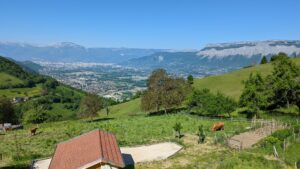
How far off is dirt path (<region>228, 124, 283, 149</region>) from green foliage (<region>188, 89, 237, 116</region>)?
1242 centimetres

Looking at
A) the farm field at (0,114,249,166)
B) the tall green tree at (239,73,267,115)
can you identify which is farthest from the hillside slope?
the farm field at (0,114,249,166)

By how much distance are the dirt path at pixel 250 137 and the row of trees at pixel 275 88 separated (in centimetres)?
843

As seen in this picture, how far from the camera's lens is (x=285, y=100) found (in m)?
64.4

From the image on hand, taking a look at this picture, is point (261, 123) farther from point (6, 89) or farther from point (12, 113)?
point (6, 89)

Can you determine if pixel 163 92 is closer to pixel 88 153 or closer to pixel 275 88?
pixel 275 88

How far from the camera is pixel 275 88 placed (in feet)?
200

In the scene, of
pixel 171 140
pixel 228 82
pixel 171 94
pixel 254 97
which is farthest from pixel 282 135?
pixel 228 82

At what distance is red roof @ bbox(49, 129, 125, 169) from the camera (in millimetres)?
24672

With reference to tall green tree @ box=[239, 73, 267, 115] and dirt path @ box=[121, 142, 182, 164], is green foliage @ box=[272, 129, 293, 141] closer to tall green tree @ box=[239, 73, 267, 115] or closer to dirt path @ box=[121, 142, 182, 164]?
dirt path @ box=[121, 142, 182, 164]

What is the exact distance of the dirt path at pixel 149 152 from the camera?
36.4 metres

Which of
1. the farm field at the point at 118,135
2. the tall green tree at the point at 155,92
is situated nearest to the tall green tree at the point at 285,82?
the farm field at the point at 118,135

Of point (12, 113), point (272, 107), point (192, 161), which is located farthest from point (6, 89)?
point (192, 161)

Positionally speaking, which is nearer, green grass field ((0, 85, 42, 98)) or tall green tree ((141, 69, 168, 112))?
tall green tree ((141, 69, 168, 112))

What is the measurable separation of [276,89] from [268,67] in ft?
193
